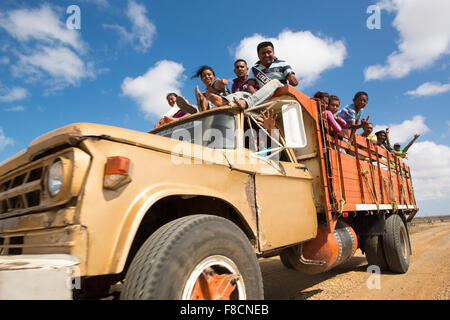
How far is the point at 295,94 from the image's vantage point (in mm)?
3438

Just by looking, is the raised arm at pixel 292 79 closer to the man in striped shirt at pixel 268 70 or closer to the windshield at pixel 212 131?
the man in striped shirt at pixel 268 70

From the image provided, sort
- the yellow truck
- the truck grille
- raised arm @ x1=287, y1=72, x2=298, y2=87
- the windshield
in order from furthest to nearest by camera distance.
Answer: raised arm @ x1=287, y1=72, x2=298, y2=87 < the windshield < the truck grille < the yellow truck

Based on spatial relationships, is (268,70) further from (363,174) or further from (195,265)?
(195,265)

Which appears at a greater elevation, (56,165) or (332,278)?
(56,165)

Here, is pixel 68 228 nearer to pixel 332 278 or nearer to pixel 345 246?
pixel 345 246

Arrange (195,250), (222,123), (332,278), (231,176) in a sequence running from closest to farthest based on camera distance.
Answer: (195,250)
(231,176)
(222,123)
(332,278)

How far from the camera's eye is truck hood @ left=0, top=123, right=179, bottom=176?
1477 mm

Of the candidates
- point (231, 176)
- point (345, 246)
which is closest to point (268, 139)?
point (231, 176)

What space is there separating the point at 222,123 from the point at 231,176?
73cm

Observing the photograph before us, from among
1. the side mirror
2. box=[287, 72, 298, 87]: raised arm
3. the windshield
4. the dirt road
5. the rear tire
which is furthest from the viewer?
the rear tire

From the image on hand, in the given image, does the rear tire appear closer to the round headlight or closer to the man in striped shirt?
the man in striped shirt

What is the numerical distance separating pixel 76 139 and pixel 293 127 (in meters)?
1.69

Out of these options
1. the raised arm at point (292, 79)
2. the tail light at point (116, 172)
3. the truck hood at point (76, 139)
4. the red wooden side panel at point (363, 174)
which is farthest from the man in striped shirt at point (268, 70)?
the tail light at point (116, 172)

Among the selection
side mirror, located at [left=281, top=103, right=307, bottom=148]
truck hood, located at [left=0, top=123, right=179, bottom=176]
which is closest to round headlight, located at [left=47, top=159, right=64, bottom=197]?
truck hood, located at [left=0, top=123, right=179, bottom=176]
